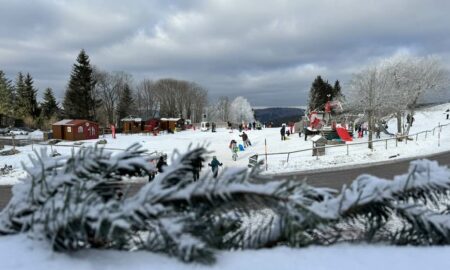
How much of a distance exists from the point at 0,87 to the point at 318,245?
7752 centimetres

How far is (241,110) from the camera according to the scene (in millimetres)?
148000

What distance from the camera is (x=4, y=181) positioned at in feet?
75.2

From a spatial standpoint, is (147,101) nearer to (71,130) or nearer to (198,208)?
(71,130)

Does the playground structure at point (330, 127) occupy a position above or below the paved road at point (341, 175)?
above

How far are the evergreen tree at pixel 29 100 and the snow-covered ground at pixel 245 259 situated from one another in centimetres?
7892

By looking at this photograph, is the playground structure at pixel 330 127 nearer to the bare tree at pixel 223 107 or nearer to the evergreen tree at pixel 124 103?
the evergreen tree at pixel 124 103

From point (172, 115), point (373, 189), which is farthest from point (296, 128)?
point (172, 115)

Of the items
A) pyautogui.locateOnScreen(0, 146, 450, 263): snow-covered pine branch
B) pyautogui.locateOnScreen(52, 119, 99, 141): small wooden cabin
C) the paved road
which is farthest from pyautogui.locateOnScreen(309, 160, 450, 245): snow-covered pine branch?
pyautogui.locateOnScreen(52, 119, 99, 141): small wooden cabin

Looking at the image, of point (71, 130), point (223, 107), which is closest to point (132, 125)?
point (71, 130)

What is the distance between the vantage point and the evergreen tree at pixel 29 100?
7538 cm

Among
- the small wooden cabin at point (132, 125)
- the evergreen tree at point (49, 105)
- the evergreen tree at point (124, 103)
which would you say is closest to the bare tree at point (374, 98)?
the small wooden cabin at point (132, 125)

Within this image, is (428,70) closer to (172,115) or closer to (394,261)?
(394,261)

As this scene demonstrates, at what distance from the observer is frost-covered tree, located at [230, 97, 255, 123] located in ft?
467

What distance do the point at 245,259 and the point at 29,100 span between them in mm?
80846
